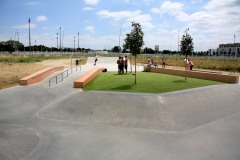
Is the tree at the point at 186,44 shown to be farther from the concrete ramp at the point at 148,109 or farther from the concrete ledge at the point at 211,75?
the concrete ramp at the point at 148,109

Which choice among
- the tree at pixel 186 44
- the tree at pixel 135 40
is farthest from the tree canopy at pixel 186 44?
the tree at pixel 135 40

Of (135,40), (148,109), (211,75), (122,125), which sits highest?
(135,40)

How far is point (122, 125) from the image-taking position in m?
11.2

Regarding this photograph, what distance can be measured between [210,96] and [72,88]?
392 inches

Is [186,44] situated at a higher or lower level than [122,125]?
higher

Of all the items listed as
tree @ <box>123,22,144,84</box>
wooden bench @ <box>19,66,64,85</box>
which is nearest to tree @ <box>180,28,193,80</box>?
tree @ <box>123,22,144,84</box>

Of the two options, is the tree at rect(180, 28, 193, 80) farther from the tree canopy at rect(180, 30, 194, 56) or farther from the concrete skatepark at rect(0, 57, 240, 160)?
the concrete skatepark at rect(0, 57, 240, 160)

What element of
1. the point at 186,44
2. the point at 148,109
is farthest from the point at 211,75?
the point at 148,109

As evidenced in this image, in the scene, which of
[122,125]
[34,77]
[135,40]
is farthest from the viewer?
[34,77]

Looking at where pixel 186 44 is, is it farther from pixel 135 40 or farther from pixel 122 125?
pixel 122 125

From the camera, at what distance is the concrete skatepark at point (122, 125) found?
819cm

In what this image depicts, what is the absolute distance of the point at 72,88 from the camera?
59.6 ft

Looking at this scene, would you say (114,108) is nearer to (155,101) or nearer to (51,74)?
(155,101)

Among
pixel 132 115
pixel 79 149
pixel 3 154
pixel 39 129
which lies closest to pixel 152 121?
pixel 132 115
